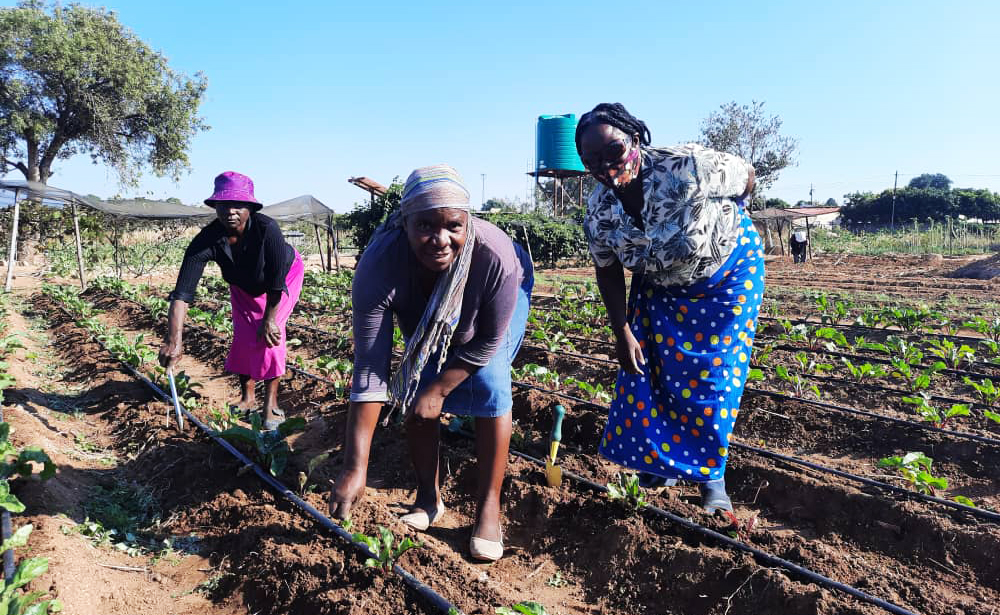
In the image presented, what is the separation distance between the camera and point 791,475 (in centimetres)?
316

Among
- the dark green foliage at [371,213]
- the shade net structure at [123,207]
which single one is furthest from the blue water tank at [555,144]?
the shade net structure at [123,207]

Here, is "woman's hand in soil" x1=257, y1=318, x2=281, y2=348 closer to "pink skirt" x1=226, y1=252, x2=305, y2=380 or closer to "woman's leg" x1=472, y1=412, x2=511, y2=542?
"pink skirt" x1=226, y1=252, x2=305, y2=380

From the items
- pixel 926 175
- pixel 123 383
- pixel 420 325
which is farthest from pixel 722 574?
pixel 926 175

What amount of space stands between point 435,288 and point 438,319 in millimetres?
103

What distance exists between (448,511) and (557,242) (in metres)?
17.5

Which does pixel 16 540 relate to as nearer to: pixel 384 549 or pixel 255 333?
pixel 384 549

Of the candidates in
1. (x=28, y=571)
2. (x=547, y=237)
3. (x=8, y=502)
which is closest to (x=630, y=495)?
(x=28, y=571)

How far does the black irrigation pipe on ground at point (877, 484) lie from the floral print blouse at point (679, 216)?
4.44 ft

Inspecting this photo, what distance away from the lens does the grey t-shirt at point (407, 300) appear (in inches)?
80.5

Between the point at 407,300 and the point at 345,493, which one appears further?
the point at 407,300

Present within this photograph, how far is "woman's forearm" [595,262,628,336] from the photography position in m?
2.72

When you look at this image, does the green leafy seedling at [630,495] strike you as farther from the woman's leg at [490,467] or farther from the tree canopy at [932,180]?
the tree canopy at [932,180]

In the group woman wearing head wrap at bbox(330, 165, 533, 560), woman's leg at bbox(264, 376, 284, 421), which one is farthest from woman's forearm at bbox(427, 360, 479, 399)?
woman's leg at bbox(264, 376, 284, 421)

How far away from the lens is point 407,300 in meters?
2.21
